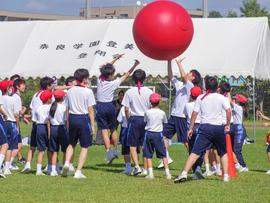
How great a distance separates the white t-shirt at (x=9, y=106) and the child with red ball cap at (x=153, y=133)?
288 cm

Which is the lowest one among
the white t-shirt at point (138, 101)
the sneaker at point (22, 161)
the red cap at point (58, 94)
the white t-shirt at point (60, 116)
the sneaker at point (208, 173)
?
the sneaker at point (22, 161)

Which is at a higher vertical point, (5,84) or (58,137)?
(5,84)

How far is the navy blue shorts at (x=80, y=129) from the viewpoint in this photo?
43.1 feet

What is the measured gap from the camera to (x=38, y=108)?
13.8 meters

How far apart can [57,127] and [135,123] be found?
147cm

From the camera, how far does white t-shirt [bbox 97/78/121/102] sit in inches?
591

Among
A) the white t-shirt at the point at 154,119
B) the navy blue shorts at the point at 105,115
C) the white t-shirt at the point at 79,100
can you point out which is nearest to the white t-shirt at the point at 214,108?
the white t-shirt at the point at 154,119

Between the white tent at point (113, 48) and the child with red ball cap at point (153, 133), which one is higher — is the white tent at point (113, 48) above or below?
above

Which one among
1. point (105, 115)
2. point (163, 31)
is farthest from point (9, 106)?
point (163, 31)

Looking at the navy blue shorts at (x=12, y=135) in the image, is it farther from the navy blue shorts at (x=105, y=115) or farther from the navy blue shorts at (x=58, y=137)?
the navy blue shorts at (x=105, y=115)

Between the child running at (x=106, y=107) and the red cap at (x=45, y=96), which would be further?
the child running at (x=106, y=107)

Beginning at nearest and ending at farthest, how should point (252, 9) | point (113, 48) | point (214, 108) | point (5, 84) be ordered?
1. point (214, 108)
2. point (5, 84)
3. point (113, 48)
4. point (252, 9)

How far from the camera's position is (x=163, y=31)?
47.7 ft

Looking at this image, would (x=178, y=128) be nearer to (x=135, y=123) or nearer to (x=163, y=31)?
(x=135, y=123)
